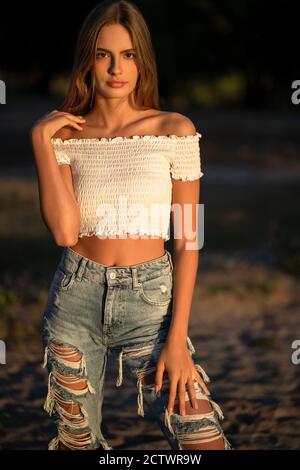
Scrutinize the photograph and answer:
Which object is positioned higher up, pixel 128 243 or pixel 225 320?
pixel 128 243

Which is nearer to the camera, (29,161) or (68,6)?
(29,161)

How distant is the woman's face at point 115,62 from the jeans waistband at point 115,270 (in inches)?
22.2

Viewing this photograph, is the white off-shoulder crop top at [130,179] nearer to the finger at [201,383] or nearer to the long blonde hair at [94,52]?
the long blonde hair at [94,52]

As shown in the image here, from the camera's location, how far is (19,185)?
52.3 ft

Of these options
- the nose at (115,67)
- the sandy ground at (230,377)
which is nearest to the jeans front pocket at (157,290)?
the nose at (115,67)

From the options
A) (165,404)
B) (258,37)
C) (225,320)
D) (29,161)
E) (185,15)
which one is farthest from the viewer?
(185,15)

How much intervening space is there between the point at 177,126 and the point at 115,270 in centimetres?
52

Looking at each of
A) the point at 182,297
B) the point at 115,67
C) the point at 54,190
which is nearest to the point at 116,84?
the point at 115,67

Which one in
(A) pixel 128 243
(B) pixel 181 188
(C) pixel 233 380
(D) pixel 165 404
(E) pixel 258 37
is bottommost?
(C) pixel 233 380

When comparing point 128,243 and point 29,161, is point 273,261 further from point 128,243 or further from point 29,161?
point 29,161

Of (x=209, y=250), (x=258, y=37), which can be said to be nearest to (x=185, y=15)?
(x=258, y=37)

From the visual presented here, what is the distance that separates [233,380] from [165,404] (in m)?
3.12

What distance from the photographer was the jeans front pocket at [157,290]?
8.78 feet

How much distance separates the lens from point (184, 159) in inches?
109
